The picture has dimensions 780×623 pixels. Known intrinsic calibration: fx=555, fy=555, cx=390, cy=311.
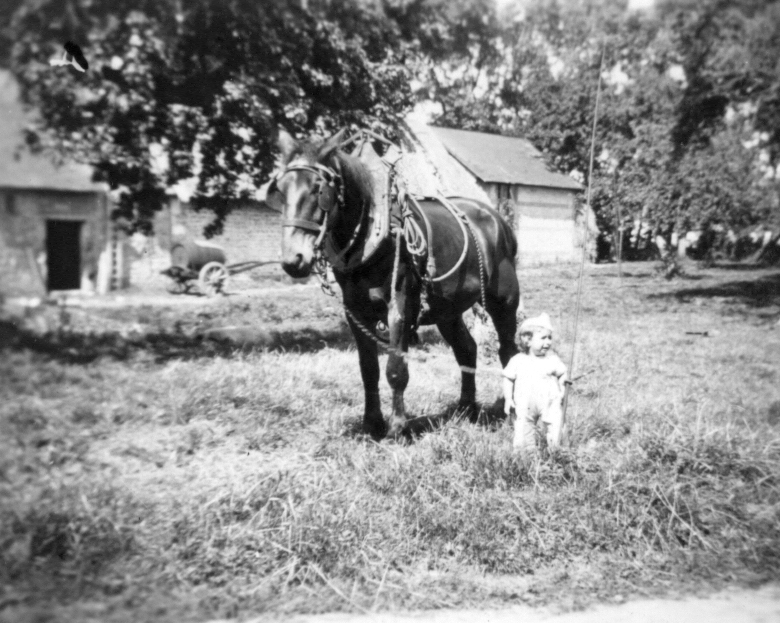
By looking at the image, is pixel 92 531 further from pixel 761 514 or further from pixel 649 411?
pixel 649 411

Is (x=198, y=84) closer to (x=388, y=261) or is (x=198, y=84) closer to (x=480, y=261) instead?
(x=388, y=261)

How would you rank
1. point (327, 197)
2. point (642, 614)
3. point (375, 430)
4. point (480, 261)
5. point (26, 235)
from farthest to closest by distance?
point (480, 261), point (375, 430), point (327, 197), point (642, 614), point (26, 235)

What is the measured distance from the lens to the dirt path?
7.57ft

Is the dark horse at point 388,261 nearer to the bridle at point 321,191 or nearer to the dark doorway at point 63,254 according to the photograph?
the bridle at point 321,191

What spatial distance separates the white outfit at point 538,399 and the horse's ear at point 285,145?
1964 millimetres

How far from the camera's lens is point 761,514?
3.05m

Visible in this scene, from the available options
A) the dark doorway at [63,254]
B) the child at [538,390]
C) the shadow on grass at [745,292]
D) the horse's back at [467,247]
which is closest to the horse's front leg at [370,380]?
the horse's back at [467,247]

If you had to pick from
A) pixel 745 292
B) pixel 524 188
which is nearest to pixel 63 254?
pixel 524 188

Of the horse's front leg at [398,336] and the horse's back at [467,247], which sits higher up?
the horse's back at [467,247]

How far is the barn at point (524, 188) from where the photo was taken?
4.54m

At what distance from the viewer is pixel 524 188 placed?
5.55 metres

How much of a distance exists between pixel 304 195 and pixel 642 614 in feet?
8.31

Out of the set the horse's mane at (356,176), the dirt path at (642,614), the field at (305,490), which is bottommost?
the dirt path at (642,614)

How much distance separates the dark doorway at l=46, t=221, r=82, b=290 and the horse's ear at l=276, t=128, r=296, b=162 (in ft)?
3.55
